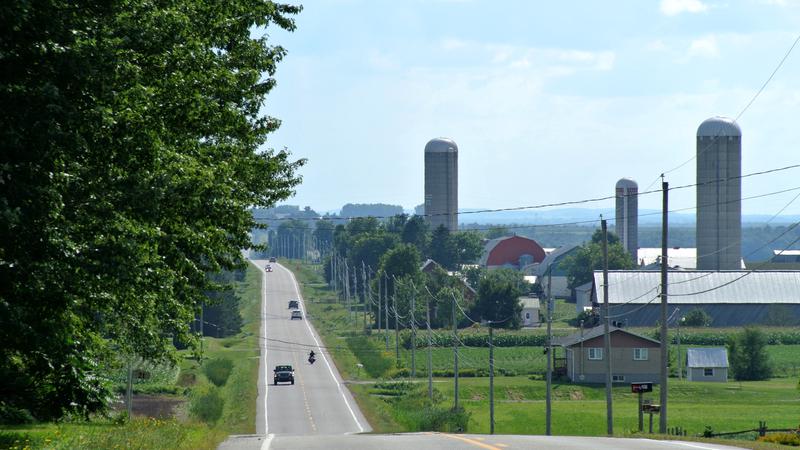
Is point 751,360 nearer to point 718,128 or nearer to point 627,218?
point 718,128

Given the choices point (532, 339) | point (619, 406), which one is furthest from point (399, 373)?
point (532, 339)

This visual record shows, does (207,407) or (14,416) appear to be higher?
(14,416)

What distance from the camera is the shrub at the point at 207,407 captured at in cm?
5866

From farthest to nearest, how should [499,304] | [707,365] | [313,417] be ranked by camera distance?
[499,304], [707,365], [313,417]

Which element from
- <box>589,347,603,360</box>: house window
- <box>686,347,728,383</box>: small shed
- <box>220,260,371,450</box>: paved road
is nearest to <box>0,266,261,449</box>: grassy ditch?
<box>220,260,371,450</box>: paved road

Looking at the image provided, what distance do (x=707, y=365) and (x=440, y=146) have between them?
102m

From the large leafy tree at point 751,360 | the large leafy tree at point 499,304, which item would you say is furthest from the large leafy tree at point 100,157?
the large leafy tree at point 499,304

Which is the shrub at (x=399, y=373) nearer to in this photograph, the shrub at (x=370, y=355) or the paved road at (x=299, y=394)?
the shrub at (x=370, y=355)

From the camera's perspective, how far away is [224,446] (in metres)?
22.0

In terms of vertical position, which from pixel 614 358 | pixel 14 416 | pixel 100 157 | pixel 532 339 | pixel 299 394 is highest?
pixel 100 157

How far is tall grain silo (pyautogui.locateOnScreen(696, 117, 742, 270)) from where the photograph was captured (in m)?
143

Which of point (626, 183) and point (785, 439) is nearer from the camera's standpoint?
point (785, 439)

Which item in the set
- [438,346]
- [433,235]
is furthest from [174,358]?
[433,235]

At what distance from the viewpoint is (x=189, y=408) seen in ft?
201
